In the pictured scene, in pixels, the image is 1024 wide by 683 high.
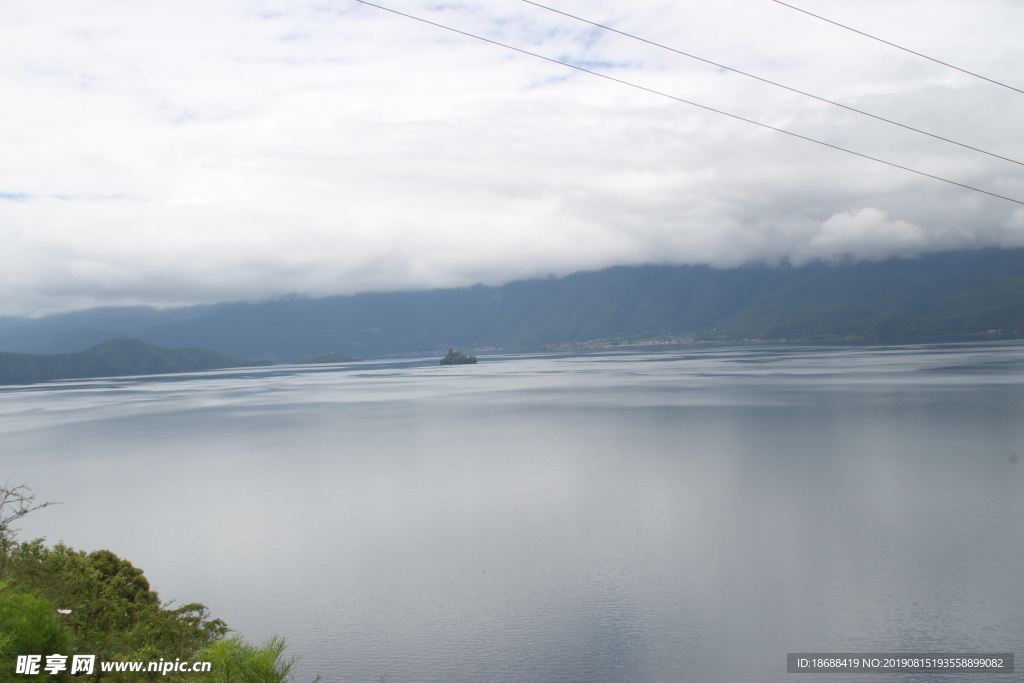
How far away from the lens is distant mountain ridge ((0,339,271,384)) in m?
156

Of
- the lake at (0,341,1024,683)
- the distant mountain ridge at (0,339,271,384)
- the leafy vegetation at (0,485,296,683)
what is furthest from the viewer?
the distant mountain ridge at (0,339,271,384)

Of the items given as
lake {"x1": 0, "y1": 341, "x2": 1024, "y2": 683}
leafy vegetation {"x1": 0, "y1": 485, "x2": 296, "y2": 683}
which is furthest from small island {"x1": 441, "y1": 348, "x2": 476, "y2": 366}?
leafy vegetation {"x1": 0, "y1": 485, "x2": 296, "y2": 683}

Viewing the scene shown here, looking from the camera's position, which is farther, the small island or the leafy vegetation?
the small island

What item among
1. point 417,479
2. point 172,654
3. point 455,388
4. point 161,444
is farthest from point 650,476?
point 455,388

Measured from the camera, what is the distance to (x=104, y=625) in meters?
11.8

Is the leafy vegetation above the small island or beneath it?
above

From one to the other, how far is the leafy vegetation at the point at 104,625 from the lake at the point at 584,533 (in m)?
2.42

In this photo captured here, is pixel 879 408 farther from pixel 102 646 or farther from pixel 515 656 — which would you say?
pixel 102 646

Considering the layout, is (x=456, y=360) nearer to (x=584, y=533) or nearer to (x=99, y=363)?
(x=99, y=363)

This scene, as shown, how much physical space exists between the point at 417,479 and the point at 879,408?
1246 inches

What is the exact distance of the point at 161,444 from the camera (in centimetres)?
4431

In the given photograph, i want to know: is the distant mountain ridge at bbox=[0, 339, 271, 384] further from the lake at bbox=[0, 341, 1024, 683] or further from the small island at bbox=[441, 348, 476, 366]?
the lake at bbox=[0, 341, 1024, 683]

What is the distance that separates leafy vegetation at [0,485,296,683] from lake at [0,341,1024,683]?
242 centimetres

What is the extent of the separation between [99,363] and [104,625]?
18493 cm
